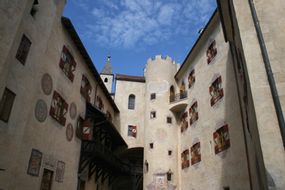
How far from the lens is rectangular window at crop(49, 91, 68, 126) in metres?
14.3

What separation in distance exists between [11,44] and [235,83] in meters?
12.4

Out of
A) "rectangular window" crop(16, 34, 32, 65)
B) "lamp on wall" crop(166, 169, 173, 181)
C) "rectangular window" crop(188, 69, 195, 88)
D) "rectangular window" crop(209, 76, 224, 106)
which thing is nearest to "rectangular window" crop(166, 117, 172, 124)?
"rectangular window" crop(188, 69, 195, 88)

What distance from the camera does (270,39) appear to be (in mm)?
8164

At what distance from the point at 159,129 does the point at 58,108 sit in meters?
13.0

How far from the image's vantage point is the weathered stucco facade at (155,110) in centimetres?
805

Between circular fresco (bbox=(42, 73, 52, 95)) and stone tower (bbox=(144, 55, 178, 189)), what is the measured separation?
13837mm

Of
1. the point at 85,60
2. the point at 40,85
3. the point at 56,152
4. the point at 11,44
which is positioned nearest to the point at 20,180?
the point at 56,152

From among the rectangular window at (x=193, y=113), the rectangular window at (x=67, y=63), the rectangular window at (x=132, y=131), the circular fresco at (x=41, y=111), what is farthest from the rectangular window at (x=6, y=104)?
the rectangular window at (x=132, y=131)

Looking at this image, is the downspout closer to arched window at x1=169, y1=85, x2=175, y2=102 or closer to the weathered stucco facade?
the weathered stucco facade

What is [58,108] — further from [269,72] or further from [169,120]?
[169,120]

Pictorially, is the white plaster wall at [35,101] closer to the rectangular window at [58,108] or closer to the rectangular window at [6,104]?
the rectangular window at [6,104]

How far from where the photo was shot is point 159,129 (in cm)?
2566

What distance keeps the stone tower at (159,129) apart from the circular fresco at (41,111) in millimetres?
13736

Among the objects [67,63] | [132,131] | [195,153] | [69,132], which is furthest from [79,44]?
[132,131]
